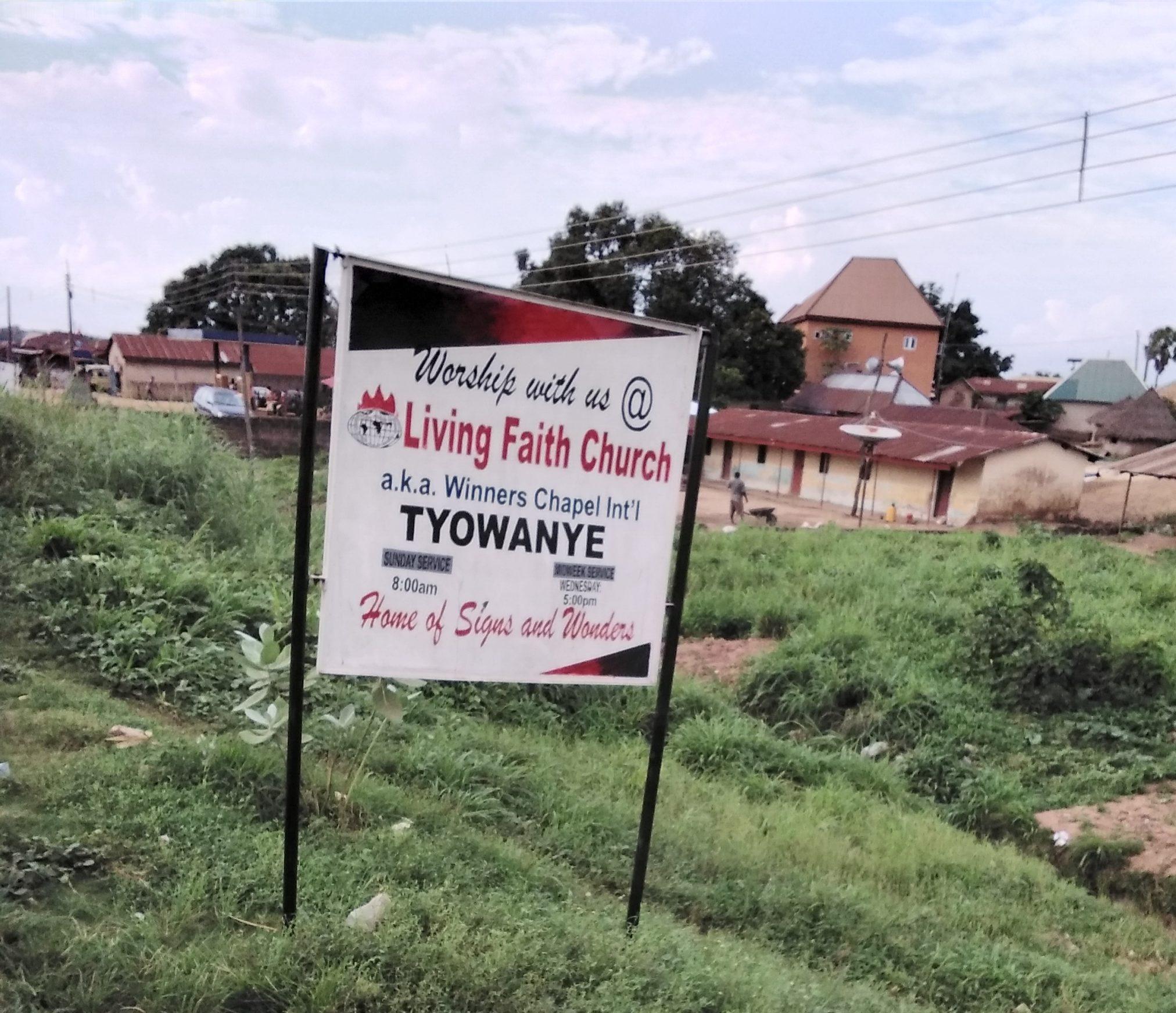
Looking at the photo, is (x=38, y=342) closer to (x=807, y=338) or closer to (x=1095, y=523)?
(x=807, y=338)

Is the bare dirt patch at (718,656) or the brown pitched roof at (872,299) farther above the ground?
the brown pitched roof at (872,299)

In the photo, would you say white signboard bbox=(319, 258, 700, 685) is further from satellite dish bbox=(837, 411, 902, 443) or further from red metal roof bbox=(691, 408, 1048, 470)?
satellite dish bbox=(837, 411, 902, 443)

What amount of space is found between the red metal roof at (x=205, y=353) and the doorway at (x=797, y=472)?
21.2m

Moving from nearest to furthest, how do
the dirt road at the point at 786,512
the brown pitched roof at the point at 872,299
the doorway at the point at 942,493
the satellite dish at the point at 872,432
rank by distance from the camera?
the satellite dish at the point at 872,432 → the dirt road at the point at 786,512 → the doorway at the point at 942,493 → the brown pitched roof at the point at 872,299

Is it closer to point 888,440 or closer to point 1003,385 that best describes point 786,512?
point 888,440

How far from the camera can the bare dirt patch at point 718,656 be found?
880cm

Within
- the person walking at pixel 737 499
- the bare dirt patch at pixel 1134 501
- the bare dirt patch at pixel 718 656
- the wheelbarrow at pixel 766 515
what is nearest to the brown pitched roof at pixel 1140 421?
the bare dirt patch at pixel 1134 501

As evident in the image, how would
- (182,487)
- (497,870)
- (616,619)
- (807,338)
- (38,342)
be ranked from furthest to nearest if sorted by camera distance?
(38,342)
(807,338)
(182,487)
(497,870)
(616,619)

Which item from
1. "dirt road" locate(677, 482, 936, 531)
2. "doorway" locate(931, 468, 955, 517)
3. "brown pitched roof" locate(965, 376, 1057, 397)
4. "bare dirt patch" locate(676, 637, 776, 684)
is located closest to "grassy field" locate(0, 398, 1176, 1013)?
"bare dirt patch" locate(676, 637, 776, 684)

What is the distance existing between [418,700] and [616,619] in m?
2.80

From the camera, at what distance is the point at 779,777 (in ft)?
19.9

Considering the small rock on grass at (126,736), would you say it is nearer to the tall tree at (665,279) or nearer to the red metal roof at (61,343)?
the tall tree at (665,279)

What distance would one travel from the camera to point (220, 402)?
27734mm

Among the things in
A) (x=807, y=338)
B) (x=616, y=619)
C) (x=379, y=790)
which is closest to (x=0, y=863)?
(x=379, y=790)
